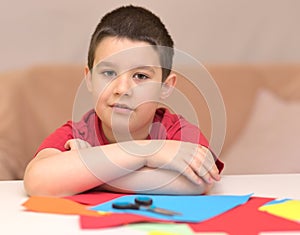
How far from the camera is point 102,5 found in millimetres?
1949

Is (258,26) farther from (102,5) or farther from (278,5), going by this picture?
(102,5)

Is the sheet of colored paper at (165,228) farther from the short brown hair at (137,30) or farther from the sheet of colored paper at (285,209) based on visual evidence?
the short brown hair at (137,30)

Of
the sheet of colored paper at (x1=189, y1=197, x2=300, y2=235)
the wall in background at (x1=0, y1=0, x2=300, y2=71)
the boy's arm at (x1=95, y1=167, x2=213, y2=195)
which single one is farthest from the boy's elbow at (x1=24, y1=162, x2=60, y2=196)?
the wall in background at (x1=0, y1=0, x2=300, y2=71)

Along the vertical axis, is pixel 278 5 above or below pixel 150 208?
above

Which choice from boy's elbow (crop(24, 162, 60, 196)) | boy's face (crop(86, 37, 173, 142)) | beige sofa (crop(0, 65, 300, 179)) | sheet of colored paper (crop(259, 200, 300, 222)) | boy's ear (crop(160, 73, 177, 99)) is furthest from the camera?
beige sofa (crop(0, 65, 300, 179))

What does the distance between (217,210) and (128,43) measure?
42 centimetres

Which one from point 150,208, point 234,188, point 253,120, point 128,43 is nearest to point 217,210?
point 150,208

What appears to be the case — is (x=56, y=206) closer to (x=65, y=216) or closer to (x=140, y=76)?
(x=65, y=216)

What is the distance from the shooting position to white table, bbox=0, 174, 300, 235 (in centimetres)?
79

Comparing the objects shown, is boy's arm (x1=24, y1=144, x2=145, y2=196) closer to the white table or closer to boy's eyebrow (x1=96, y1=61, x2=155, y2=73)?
the white table

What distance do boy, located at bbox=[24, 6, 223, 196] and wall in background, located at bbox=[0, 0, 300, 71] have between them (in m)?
0.71

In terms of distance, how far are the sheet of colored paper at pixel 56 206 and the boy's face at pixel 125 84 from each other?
233 mm

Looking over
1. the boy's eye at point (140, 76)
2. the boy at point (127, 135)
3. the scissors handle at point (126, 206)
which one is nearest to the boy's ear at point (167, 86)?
the boy at point (127, 135)

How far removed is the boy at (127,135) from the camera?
1.01 meters
